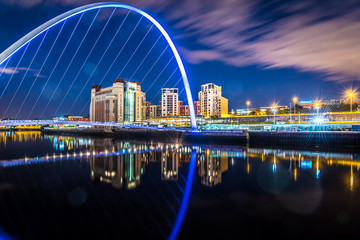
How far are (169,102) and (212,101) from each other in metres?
19.7

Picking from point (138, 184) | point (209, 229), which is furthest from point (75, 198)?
point (209, 229)

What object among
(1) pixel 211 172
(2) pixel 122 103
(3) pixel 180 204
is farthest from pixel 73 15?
(2) pixel 122 103

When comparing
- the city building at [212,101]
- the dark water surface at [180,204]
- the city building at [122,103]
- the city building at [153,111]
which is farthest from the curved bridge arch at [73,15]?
the city building at [153,111]

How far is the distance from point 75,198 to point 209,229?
4.90 meters

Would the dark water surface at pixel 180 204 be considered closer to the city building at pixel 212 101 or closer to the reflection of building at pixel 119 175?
the reflection of building at pixel 119 175

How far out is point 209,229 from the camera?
537 cm

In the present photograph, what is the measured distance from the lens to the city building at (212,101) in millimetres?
94250

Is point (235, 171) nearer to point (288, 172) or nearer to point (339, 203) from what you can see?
point (288, 172)

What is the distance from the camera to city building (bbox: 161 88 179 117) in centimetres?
9900

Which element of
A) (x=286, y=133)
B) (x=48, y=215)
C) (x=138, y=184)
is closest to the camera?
(x=48, y=215)

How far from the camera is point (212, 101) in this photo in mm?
94125

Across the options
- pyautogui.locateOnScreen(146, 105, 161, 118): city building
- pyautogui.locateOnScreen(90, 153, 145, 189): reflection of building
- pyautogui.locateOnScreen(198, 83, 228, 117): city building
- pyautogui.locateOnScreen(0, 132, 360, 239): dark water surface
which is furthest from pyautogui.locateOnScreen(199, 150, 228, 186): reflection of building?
pyautogui.locateOnScreen(146, 105, 161, 118): city building

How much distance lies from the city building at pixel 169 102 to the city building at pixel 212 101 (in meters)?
11.8

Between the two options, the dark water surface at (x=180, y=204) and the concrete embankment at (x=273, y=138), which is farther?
the concrete embankment at (x=273, y=138)
